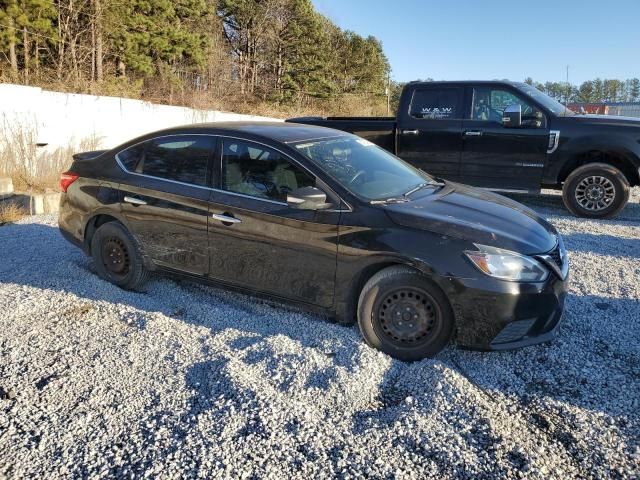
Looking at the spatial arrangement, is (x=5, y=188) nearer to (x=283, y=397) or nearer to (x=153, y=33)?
(x=283, y=397)

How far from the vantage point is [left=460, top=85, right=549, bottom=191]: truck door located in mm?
7742

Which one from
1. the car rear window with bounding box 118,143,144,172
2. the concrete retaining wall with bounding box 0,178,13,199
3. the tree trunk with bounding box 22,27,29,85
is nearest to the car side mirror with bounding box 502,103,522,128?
the car rear window with bounding box 118,143,144,172

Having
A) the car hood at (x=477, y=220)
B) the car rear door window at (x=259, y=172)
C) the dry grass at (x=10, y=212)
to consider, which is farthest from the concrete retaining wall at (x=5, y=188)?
the car hood at (x=477, y=220)

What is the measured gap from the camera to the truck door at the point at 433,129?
827 centimetres

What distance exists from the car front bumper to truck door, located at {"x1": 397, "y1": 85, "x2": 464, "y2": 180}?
17.2 feet

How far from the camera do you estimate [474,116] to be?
8.15 metres

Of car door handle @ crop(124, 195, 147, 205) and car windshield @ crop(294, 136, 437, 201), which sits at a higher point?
car windshield @ crop(294, 136, 437, 201)

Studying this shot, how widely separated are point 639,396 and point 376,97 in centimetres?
4615

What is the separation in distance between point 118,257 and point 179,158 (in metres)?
1.14

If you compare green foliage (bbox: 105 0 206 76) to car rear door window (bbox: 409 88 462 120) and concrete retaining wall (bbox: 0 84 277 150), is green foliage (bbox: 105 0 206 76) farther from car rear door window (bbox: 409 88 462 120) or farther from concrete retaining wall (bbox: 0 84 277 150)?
car rear door window (bbox: 409 88 462 120)

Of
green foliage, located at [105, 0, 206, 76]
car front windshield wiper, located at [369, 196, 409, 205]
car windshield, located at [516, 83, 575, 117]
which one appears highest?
green foliage, located at [105, 0, 206, 76]

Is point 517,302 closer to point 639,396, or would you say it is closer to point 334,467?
point 639,396

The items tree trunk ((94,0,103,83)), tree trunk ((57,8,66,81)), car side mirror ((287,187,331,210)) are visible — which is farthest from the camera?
tree trunk ((94,0,103,83))

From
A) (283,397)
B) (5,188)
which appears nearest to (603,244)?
(283,397)
